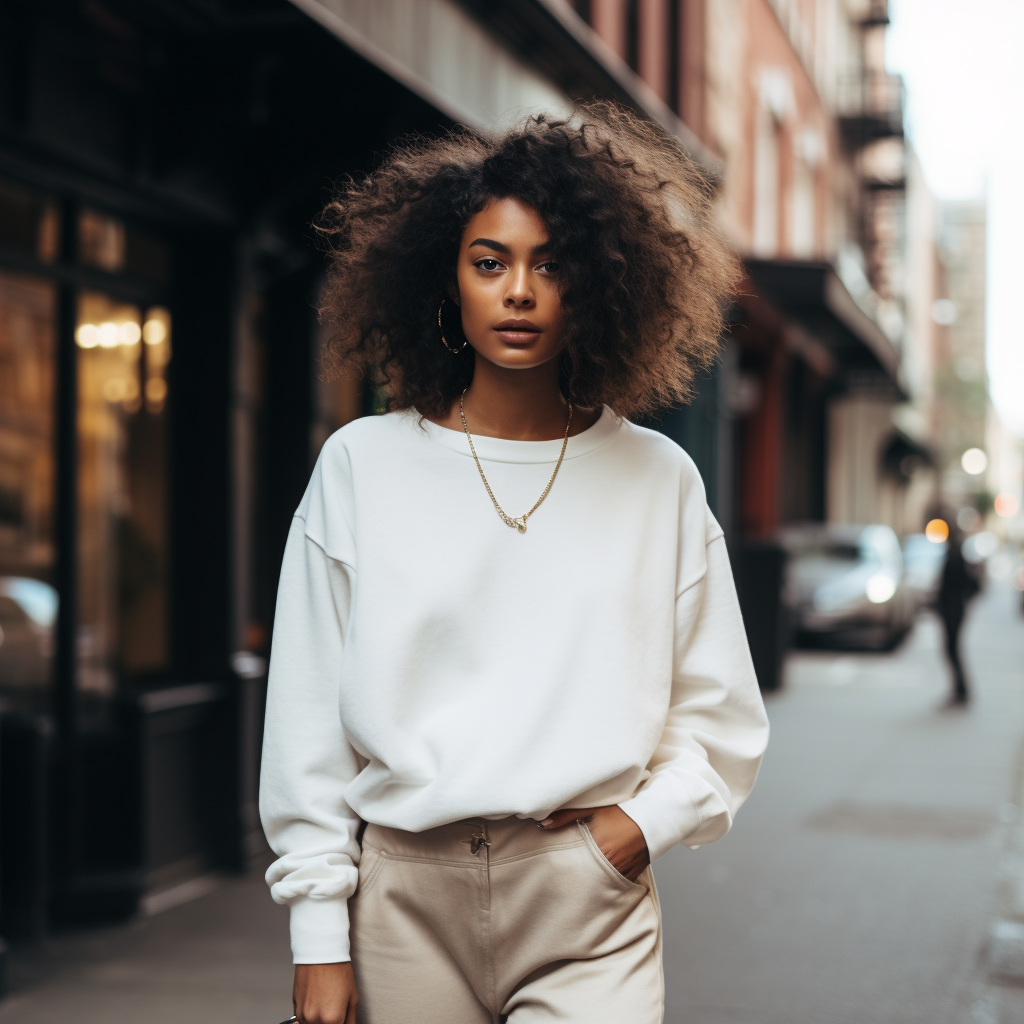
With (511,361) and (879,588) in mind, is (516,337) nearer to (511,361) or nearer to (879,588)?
(511,361)

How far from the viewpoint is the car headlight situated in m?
17.1

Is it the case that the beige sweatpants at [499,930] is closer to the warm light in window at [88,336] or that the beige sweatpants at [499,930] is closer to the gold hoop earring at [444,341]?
the gold hoop earring at [444,341]

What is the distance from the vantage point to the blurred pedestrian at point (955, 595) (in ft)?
41.3

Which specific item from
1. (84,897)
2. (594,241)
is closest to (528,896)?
(594,241)

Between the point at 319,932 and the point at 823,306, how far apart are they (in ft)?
52.2

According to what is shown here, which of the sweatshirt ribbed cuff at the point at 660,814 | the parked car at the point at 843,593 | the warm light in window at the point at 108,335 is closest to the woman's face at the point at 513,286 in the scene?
the sweatshirt ribbed cuff at the point at 660,814

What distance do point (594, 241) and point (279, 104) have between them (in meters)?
4.13

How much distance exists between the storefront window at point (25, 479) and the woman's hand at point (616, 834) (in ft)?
13.7

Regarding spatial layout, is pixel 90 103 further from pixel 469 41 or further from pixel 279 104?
pixel 469 41

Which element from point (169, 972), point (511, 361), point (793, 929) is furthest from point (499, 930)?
point (793, 929)

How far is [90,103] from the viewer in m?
5.40

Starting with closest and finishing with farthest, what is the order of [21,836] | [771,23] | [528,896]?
[528,896], [21,836], [771,23]

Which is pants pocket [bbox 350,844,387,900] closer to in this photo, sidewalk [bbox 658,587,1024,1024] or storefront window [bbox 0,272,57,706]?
sidewalk [bbox 658,587,1024,1024]

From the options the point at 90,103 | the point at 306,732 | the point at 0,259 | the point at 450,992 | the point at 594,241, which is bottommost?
the point at 450,992
